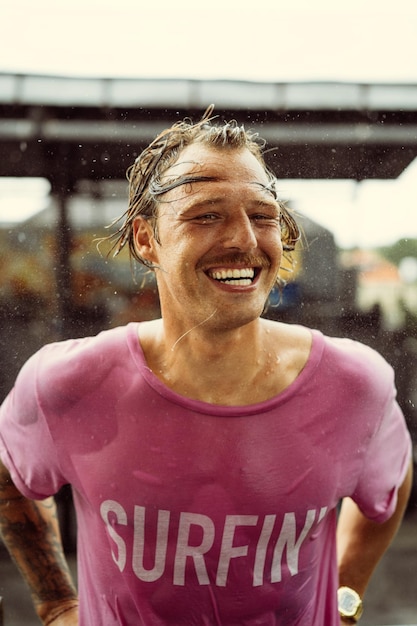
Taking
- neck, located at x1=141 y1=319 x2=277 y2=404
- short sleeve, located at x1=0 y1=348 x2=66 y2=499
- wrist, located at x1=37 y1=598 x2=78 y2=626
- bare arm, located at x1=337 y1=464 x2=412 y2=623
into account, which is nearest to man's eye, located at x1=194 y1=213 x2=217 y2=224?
neck, located at x1=141 y1=319 x2=277 y2=404

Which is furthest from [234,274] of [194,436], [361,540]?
[361,540]

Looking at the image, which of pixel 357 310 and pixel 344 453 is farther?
pixel 357 310

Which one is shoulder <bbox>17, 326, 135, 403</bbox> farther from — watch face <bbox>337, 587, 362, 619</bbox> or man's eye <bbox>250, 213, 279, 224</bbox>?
watch face <bbox>337, 587, 362, 619</bbox>

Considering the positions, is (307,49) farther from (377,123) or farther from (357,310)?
(357,310)

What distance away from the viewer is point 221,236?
728mm

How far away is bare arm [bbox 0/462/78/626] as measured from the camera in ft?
3.12

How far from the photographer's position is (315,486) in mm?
824

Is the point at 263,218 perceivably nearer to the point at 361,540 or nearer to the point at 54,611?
the point at 361,540

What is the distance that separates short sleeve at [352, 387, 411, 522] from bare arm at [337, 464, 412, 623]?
0.11ft

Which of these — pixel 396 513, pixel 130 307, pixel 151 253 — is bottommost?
pixel 396 513

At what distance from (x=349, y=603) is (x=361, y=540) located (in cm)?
12

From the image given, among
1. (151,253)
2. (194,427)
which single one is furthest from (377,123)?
(194,427)

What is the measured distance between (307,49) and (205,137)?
27 centimetres

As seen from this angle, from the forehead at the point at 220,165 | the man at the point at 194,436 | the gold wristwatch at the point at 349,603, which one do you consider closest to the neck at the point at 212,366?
the man at the point at 194,436
